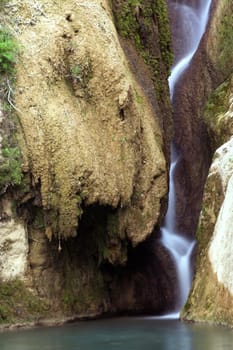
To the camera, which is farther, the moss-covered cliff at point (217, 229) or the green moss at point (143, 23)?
the green moss at point (143, 23)

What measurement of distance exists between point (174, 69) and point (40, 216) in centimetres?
1056

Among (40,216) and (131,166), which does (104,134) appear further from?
Answer: (40,216)

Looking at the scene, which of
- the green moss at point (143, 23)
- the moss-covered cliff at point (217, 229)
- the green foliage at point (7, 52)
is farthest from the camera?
the green moss at point (143, 23)

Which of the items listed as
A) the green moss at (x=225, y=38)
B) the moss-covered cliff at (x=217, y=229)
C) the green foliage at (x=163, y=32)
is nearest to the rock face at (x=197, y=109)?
the green moss at (x=225, y=38)

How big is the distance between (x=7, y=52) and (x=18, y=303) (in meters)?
7.13

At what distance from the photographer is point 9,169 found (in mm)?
22484

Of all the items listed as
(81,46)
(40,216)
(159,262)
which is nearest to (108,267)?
(159,262)

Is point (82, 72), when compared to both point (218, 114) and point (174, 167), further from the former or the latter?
point (174, 167)

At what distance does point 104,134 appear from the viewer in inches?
948

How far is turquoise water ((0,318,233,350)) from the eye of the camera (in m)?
16.6

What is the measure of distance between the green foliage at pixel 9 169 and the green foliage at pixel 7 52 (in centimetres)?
251

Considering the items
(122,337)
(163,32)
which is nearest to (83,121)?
(163,32)

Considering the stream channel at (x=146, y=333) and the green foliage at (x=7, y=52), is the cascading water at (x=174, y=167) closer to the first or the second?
the stream channel at (x=146, y=333)

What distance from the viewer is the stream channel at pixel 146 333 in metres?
16.7
